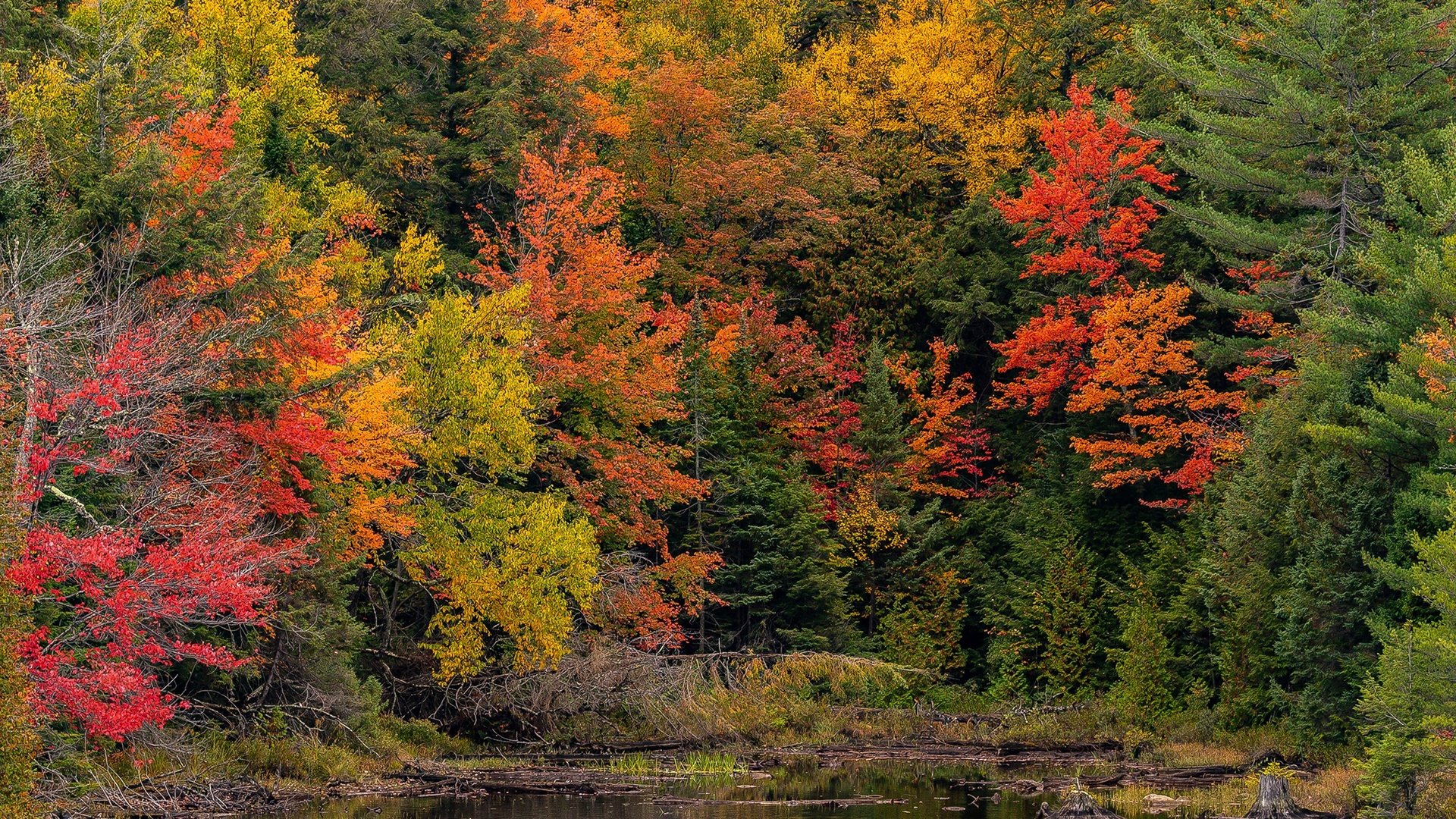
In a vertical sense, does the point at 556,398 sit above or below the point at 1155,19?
below

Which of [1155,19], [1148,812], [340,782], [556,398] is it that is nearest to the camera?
[1148,812]

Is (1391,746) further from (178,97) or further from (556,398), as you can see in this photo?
(178,97)

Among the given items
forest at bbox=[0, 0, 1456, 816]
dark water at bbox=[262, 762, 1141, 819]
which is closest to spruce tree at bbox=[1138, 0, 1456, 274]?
forest at bbox=[0, 0, 1456, 816]

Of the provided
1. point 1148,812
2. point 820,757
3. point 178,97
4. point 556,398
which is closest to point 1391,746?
point 1148,812

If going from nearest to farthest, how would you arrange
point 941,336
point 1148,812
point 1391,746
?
point 1391,746 → point 1148,812 → point 941,336

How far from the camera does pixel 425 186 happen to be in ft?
145

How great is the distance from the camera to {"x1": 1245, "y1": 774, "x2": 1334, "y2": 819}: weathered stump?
24.1 meters

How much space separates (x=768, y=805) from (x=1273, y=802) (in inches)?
325

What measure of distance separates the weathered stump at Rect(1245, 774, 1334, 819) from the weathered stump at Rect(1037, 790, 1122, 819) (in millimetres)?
2010

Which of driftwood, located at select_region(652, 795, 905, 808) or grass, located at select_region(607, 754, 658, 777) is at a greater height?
driftwood, located at select_region(652, 795, 905, 808)

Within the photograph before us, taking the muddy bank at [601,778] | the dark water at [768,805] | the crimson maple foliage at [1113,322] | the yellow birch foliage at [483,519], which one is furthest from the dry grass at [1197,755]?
the yellow birch foliage at [483,519]

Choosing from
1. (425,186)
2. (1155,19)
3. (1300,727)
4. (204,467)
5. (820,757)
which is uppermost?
(1155,19)

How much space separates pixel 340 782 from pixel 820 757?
440 inches

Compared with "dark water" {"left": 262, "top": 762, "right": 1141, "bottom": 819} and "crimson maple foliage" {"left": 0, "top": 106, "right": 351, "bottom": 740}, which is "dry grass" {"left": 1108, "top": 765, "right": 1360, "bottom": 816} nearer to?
"dark water" {"left": 262, "top": 762, "right": 1141, "bottom": 819}
